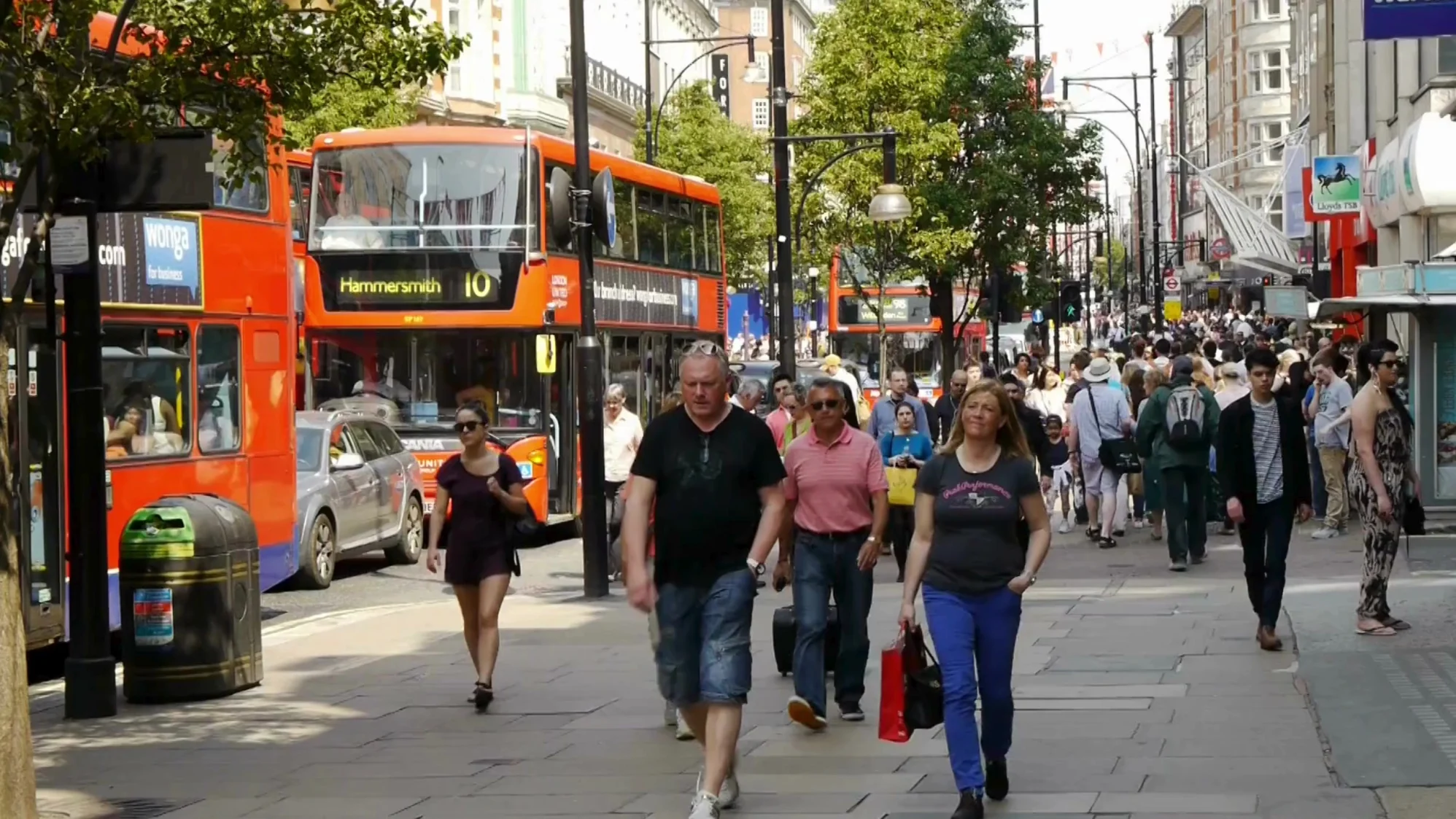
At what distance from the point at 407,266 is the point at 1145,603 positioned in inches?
375

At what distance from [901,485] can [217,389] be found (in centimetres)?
501

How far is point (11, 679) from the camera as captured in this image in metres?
8.05

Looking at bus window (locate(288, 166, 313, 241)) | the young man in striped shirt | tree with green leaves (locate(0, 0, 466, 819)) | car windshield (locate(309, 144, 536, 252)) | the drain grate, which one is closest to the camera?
tree with green leaves (locate(0, 0, 466, 819))

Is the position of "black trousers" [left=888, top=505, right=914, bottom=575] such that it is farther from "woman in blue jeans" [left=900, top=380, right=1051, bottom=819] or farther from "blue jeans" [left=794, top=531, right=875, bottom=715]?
"woman in blue jeans" [left=900, top=380, right=1051, bottom=819]

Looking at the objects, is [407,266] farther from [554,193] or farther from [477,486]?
[477,486]

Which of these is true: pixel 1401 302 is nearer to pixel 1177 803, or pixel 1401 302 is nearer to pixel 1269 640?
pixel 1269 640

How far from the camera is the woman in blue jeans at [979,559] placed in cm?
802

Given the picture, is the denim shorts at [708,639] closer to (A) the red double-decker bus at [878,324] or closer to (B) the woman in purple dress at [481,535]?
(B) the woman in purple dress at [481,535]

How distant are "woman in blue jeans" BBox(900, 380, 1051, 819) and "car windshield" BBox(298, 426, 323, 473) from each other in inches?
452

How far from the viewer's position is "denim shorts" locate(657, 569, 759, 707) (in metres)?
7.92

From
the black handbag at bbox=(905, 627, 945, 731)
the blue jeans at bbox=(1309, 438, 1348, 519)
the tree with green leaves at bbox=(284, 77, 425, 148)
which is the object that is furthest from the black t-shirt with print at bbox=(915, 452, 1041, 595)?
the tree with green leaves at bbox=(284, 77, 425, 148)

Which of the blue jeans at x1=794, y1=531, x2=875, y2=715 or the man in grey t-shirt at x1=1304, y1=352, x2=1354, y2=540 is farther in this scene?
the man in grey t-shirt at x1=1304, y1=352, x2=1354, y2=540

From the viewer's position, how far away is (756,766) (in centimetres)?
931

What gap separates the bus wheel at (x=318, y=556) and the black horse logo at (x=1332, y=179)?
19.1m
